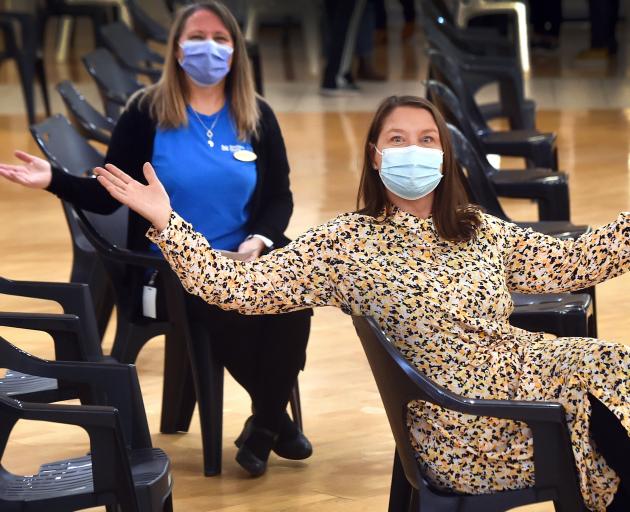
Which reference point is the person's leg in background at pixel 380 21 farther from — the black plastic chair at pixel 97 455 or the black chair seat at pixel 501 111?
the black plastic chair at pixel 97 455

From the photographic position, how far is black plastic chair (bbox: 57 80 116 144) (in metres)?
5.72

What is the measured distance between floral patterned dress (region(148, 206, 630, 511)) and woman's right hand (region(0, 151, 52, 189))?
2.65ft

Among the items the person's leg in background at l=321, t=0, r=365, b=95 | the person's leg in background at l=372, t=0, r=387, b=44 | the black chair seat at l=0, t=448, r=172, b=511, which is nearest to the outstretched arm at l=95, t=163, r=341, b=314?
the black chair seat at l=0, t=448, r=172, b=511

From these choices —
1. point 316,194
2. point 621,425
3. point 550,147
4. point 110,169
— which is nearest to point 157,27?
point 316,194

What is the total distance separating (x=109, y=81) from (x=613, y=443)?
4.59 metres

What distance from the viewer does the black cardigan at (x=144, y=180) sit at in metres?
3.97

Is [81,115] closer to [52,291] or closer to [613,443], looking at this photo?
[52,291]

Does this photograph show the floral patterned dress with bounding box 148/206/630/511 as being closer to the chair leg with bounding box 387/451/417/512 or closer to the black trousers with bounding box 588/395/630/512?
the black trousers with bounding box 588/395/630/512

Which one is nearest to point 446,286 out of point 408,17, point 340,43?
point 340,43

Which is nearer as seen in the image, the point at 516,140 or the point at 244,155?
the point at 244,155

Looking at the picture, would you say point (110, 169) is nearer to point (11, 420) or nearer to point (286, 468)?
point (11, 420)

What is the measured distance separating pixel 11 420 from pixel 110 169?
588 millimetres

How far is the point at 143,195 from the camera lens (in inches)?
117

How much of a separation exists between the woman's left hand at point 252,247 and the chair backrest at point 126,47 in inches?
167
